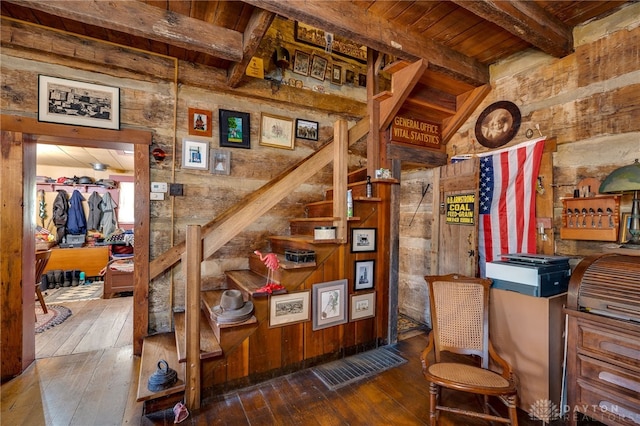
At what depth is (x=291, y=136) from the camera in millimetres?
3117

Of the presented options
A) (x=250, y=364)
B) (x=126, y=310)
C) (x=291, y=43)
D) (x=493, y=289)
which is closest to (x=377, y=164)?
(x=493, y=289)

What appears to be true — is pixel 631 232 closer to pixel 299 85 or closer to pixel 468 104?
pixel 468 104

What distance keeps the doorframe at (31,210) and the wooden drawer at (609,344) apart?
10.5 ft

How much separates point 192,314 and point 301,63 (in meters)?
2.83

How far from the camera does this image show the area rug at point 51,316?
3052mm

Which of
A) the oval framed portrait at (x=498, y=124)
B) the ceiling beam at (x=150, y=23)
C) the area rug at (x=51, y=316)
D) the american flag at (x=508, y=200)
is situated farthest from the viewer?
the area rug at (x=51, y=316)

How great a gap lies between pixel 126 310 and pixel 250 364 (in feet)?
8.68

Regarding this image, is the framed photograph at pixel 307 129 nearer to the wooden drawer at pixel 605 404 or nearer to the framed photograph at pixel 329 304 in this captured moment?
the framed photograph at pixel 329 304

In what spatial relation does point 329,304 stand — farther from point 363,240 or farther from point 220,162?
point 220,162

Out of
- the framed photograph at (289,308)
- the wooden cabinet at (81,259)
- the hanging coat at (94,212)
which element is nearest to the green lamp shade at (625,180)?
the framed photograph at (289,308)

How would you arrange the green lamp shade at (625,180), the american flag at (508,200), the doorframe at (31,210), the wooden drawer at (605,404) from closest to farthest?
1. the wooden drawer at (605,404)
2. the green lamp shade at (625,180)
3. the doorframe at (31,210)
4. the american flag at (508,200)

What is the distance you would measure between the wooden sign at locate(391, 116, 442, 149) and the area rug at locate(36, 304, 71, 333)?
4383mm

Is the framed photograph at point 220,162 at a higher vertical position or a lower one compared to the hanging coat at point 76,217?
higher

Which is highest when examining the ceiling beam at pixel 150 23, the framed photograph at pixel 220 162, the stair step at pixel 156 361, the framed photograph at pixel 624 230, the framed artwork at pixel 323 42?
the framed artwork at pixel 323 42
